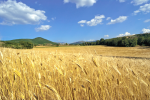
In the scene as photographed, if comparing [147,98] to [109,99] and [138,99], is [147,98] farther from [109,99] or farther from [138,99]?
[109,99]

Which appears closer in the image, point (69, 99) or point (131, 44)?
point (69, 99)

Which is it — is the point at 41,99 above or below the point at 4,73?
below

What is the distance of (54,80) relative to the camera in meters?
1.66

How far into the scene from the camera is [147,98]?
1.15 m

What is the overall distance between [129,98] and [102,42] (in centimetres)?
8433

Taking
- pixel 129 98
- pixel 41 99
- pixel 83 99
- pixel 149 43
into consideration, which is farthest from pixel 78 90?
pixel 149 43

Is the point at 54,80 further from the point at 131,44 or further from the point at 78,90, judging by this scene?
the point at 131,44

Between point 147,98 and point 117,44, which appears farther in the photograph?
point 117,44

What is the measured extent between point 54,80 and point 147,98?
1.52 m

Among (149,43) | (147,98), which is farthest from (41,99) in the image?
(149,43)

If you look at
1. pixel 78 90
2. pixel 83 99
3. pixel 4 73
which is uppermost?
pixel 4 73


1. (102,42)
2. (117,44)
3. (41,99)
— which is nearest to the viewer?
(41,99)

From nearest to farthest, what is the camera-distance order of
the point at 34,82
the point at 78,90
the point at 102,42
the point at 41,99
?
the point at 41,99, the point at 78,90, the point at 34,82, the point at 102,42

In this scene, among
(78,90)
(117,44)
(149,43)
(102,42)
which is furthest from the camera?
(102,42)
